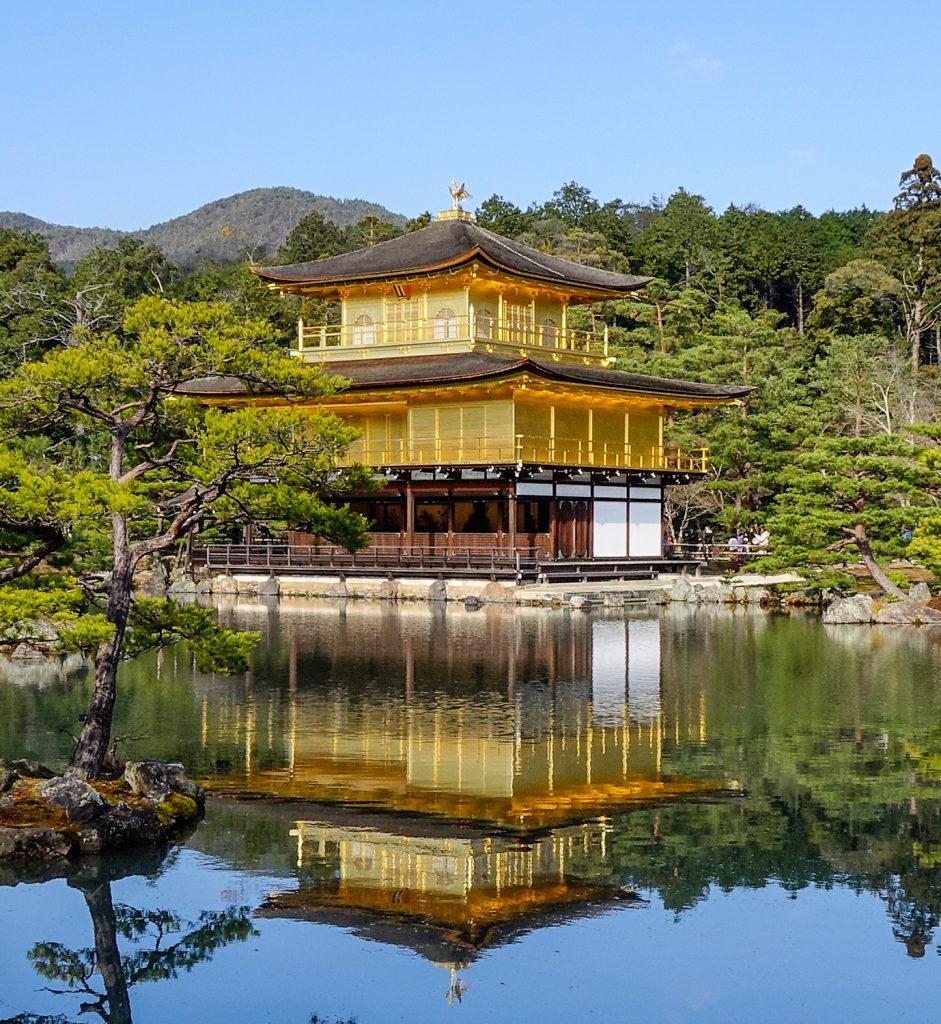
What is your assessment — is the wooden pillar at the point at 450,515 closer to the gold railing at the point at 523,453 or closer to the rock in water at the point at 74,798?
the gold railing at the point at 523,453

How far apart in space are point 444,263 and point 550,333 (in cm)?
535

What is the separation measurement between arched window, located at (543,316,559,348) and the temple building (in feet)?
0.18

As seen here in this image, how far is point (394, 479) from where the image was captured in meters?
42.4

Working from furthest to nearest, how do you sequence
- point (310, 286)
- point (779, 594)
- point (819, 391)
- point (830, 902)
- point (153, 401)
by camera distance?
point (819, 391) < point (310, 286) < point (779, 594) < point (153, 401) < point (830, 902)

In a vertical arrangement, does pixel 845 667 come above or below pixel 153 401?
below

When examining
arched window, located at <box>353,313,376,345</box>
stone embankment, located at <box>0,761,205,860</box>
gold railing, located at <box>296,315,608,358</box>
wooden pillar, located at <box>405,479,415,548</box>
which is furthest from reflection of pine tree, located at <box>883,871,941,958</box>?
arched window, located at <box>353,313,376,345</box>

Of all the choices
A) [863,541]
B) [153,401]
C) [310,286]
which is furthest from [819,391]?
[153,401]

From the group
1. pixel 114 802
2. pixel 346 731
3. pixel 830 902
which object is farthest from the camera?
pixel 346 731

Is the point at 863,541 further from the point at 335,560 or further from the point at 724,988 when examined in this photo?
the point at 724,988

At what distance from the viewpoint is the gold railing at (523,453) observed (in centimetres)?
4019

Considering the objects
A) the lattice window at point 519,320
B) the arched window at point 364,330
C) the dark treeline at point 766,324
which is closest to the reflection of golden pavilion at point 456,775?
the dark treeline at point 766,324

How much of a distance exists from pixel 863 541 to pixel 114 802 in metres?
23.9

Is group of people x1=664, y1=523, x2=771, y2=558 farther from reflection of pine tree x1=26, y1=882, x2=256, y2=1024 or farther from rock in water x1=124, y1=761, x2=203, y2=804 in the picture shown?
reflection of pine tree x1=26, y1=882, x2=256, y2=1024

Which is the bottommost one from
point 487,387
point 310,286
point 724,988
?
point 724,988
